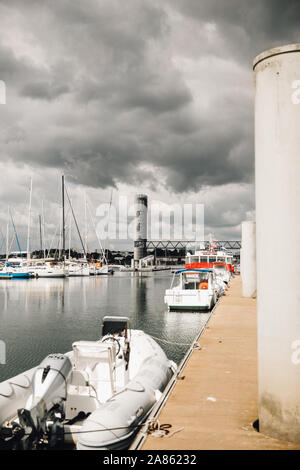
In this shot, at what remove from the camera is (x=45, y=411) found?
21.4 feet

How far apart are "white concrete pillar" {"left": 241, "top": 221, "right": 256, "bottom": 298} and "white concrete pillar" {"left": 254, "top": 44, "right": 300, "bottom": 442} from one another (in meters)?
19.3

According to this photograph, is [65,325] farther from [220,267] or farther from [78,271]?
[78,271]

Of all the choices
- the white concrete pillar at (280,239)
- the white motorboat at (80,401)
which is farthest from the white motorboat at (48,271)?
the white concrete pillar at (280,239)

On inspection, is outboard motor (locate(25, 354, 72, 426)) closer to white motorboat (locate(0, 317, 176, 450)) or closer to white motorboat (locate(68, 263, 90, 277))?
white motorboat (locate(0, 317, 176, 450))

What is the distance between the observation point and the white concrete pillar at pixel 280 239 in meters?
4.14

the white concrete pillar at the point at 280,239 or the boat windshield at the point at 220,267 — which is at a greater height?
the white concrete pillar at the point at 280,239

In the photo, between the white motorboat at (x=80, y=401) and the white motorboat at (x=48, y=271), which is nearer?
the white motorboat at (x=80, y=401)

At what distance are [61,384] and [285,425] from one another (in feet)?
14.3

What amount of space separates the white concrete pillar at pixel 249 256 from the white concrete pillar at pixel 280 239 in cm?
1930

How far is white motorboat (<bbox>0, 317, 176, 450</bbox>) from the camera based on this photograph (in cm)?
568

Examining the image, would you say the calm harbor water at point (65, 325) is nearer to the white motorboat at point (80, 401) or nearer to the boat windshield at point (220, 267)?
the white motorboat at point (80, 401)

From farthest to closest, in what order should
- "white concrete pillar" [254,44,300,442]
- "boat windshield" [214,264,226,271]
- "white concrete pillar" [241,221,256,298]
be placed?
"boat windshield" [214,264,226,271]
"white concrete pillar" [241,221,256,298]
"white concrete pillar" [254,44,300,442]

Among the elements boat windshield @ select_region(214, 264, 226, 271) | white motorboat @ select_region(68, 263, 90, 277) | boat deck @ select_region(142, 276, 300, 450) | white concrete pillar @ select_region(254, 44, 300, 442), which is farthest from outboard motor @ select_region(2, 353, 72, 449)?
white motorboat @ select_region(68, 263, 90, 277)
